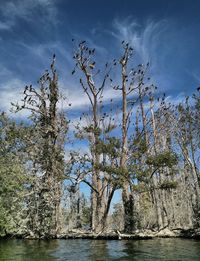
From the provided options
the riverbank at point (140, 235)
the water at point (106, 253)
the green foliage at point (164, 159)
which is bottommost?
the water at point (106, 253)

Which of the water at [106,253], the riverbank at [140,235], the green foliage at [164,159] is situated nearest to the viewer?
the water at [106,253]

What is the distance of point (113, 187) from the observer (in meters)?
24.4

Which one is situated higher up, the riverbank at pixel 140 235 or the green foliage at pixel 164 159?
the green foliage at pixel 164 159

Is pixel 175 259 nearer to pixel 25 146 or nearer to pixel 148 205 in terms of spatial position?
pixel 25 146

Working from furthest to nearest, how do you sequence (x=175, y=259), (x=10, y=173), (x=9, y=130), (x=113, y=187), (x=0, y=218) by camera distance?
(x=9, y=130) → (x=113, y=187) → (x=10, y=173) → (x=0, y=218) → (x=175, y=259)

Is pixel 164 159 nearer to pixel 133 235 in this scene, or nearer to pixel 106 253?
pixel 133 235

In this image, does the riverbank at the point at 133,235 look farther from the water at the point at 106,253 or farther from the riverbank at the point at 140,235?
the water at the point at 106,253

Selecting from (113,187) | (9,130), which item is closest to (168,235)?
(113,187)

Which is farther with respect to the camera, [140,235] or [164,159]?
[164,159]

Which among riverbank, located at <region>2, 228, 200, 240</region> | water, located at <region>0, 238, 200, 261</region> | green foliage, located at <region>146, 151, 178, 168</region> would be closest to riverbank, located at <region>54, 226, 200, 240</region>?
riverbank, located at <region>2, 228, 200, 240</region>

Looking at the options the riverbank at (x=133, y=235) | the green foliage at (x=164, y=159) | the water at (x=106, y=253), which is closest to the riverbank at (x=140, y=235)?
the riverbank at (x=133, y=235)

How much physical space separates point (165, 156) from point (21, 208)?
11.4 metres

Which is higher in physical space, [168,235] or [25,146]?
[25,146]

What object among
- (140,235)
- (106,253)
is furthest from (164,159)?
(106,253)
